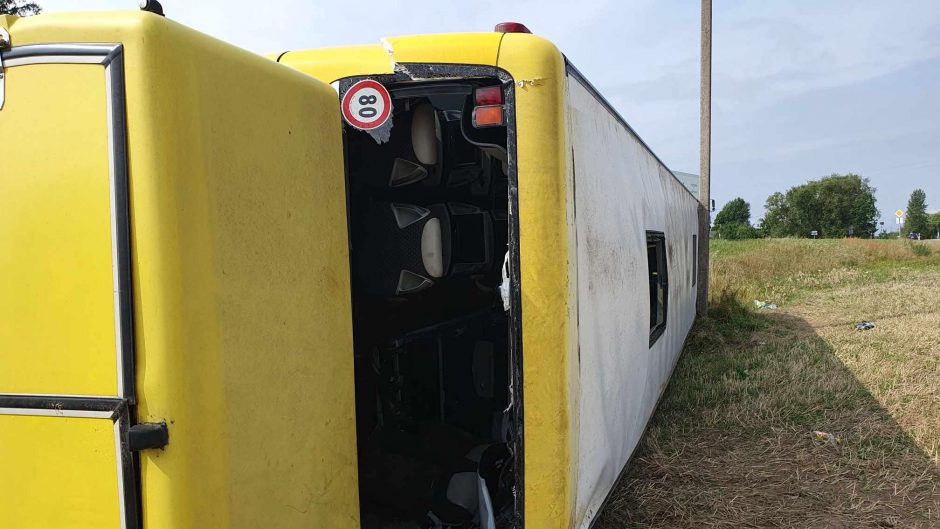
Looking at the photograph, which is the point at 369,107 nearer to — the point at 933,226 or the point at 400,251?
the point at 400,251

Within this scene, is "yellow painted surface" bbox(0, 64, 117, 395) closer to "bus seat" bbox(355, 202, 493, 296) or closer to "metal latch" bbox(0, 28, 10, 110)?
"metal latch" bbox(0, 28, 10, 110)

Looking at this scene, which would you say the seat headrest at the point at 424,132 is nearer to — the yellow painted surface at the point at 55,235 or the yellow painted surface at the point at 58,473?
the yellow painted surface at the point at 55,235

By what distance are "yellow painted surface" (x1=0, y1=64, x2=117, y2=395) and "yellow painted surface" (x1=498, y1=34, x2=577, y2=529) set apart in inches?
50.4

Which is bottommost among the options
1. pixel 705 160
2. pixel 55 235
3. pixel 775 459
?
pixel 775 459

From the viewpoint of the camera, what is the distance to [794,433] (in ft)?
18.1

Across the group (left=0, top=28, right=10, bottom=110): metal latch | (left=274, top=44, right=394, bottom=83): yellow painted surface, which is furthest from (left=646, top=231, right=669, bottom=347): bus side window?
(left=0, top=28, right=10, bottom=110): metal latch

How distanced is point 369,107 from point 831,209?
85.8 metres

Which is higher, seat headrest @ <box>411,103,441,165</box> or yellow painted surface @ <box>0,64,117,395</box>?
seat headrest @ <box>411,103,441,165</box>

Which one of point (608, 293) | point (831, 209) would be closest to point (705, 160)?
point (608, 293)

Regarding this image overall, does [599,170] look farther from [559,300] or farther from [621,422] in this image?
[621,422]

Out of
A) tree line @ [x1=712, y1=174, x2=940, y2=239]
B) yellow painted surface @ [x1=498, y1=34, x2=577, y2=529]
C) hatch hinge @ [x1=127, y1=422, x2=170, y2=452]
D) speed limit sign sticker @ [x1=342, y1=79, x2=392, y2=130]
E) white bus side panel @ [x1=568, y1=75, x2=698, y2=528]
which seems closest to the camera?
hatch hinge @ [x1=127, y1=422, x2=170, y2=452]

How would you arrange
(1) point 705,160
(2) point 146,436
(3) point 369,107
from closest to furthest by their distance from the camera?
1. (2) point 146,436
2. (3) point 369,107
3. (1) point 705,160

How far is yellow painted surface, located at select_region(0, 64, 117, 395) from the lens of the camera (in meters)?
1.50

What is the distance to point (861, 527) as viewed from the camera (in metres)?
3.95
